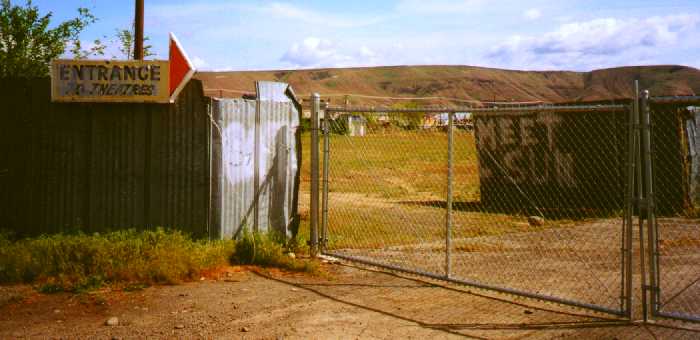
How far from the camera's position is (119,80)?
27.1ft

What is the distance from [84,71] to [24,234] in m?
2.36

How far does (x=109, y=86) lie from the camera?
27.2 ft

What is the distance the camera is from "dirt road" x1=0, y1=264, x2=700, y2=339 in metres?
5.44

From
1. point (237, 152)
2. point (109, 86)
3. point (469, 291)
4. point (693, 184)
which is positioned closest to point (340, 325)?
point (469, 291)

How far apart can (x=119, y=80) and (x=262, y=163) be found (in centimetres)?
215

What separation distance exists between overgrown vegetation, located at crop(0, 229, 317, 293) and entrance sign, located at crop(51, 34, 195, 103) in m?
1.78

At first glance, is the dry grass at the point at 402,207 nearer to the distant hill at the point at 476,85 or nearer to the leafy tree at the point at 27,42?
the leafy tree at the point at 27,42

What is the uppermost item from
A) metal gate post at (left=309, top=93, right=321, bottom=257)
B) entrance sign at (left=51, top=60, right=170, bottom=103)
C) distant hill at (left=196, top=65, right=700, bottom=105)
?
distant hill at (left=196, top=65, right=700, bottom=105)

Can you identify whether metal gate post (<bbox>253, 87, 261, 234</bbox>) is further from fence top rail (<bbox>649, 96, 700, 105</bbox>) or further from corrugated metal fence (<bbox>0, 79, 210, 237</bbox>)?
fence top rail (<bbox>649, 96, 700, 105</bbox>)

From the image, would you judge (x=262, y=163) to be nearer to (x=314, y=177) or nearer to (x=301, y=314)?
(x=314, y=177)

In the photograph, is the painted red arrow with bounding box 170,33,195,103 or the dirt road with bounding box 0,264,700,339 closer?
the dirt road with bounding box 0,264,700,339

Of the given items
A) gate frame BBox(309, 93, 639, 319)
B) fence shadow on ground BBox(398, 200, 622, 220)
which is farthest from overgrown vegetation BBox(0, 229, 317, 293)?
fence shadow on ground BBox(398, 200, 622, 220)

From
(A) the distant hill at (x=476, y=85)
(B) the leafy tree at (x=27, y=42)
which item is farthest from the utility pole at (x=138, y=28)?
(A) the distant hill at (x=476, y=85)

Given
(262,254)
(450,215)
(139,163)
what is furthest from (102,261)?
(450,215)
